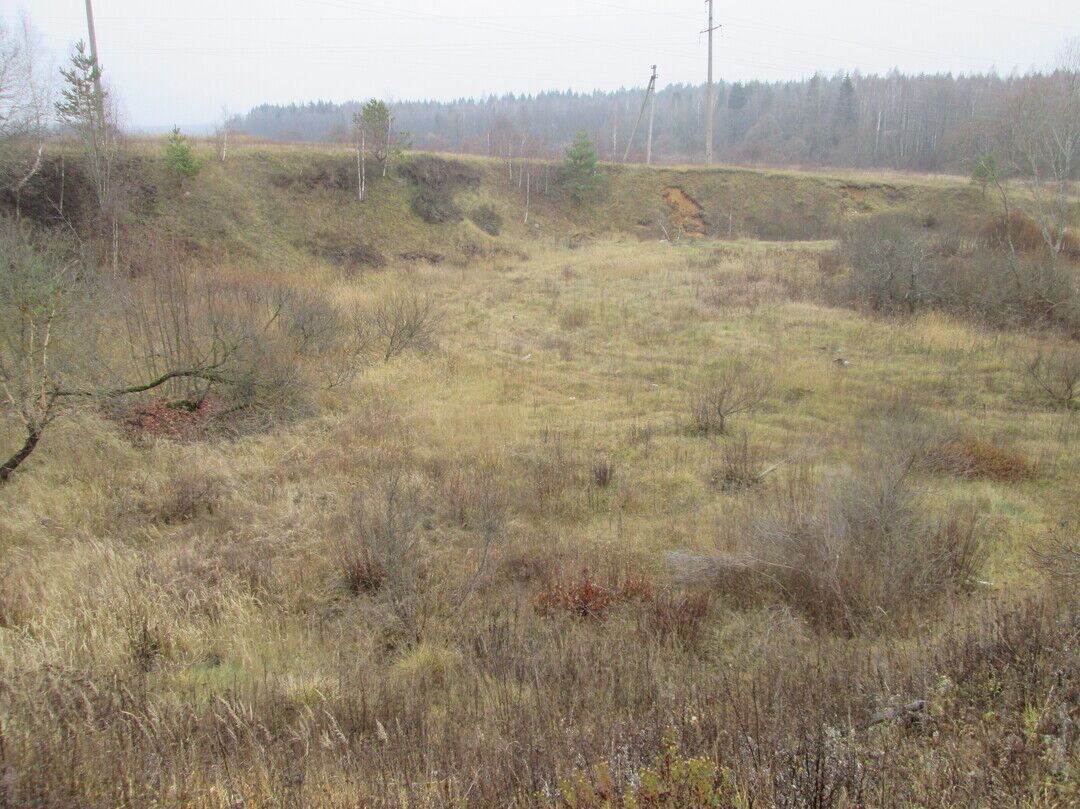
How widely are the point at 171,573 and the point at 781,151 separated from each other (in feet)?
243

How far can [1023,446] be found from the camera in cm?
919

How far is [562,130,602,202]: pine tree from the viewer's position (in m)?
39.8

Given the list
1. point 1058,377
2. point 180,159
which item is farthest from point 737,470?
point 180,159

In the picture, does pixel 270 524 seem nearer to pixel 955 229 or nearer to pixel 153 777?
pixel 153 777

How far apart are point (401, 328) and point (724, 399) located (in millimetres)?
8235

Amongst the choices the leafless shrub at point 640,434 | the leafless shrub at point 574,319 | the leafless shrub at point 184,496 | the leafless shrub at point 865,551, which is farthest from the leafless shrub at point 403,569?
the leafless shrub at point 574,319

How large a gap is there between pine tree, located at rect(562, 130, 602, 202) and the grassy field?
29.8 meters

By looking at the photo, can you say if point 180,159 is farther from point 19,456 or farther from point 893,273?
point 893,273

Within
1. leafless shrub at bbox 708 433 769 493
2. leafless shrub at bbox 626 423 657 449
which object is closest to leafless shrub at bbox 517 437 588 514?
leafless shrub at bbox 626 423 657 449

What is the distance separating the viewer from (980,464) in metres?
8.37

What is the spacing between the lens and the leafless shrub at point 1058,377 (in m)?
11.1

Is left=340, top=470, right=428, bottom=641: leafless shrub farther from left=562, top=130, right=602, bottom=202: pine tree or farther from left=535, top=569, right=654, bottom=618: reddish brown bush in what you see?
left=562, top=130, right=602, bottom=202: pine tree

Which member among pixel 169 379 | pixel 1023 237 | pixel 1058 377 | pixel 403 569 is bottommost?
pixel 403 569

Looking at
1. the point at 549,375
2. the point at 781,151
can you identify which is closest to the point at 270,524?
the point at 549,375
